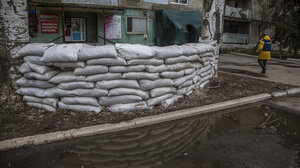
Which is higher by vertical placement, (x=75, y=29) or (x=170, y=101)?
(x=75, y=29)

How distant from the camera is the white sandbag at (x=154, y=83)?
13.3ft

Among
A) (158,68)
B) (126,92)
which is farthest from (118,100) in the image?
(158,68)

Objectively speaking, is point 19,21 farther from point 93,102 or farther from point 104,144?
point 104,144

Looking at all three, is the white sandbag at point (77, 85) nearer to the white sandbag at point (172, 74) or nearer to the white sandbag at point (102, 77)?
the white sandbag at point (102, 77)

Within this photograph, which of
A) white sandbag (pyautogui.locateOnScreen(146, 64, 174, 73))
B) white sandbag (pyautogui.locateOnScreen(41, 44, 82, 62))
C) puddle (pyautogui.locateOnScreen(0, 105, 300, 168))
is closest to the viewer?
puddle (pyautogui.locateOnScreen(0, 105, 300, 168))

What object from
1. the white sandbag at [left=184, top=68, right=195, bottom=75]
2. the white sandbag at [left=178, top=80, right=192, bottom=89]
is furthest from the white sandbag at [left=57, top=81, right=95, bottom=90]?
the white sandbag at [left=184, top=68, right=195, bottom=75]

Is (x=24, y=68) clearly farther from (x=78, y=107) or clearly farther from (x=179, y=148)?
(x=179, y=148)

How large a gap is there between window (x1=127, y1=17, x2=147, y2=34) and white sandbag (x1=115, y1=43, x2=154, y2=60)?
1059 cm

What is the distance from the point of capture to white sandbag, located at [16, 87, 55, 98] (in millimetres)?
3865

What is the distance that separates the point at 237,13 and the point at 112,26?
44.9 feet

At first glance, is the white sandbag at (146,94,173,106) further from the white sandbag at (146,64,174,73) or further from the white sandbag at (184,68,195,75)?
the white sandbag at (184,68,195,75)

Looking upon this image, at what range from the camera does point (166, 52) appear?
423cm

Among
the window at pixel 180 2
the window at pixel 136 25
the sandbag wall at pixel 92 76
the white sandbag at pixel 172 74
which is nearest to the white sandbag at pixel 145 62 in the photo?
the sandbag wall at pixel 92 76

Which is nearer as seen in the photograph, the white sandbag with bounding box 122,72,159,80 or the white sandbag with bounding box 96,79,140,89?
the white sandbag with bounding box 96,79,140,89
